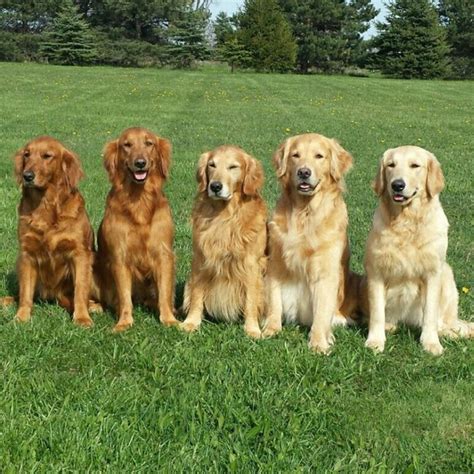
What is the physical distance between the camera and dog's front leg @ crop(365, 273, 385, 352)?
14.4ft

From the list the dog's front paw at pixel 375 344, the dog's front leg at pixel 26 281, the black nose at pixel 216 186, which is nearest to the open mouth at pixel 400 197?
the dog's front paw at pixel 375 344

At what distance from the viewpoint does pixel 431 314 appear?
433cm

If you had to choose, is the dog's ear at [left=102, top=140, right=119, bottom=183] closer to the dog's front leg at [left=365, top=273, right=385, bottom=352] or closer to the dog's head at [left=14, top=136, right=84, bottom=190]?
the dog's head at [left=14, top=136, right=84, bottom=190]

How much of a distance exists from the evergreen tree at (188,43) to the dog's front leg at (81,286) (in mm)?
44212

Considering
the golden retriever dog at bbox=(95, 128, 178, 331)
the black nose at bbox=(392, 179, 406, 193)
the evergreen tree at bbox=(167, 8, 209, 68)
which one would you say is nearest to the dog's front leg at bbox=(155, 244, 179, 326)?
the golden retriever dog at bbox=(95, 128, 178, 331)


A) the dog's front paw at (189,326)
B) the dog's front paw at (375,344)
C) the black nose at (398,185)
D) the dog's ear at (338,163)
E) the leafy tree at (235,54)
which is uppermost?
the leafy tree at (235,54)

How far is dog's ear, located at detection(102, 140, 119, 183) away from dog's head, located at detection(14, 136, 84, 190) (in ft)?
0.88

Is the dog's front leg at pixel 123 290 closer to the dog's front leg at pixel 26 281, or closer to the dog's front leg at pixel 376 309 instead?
the dog's front leg at pixel 26 281

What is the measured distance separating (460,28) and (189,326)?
54.2 meters

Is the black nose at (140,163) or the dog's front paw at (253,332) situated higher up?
the black nose at (140,163)

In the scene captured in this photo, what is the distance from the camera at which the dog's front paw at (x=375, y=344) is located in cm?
427

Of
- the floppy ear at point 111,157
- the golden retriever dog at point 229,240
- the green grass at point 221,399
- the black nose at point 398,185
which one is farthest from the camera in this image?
the floppy ear at point 111,157

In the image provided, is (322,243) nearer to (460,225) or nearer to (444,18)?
(460,225)

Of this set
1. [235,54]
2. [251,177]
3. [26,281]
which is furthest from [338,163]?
[235,54]
